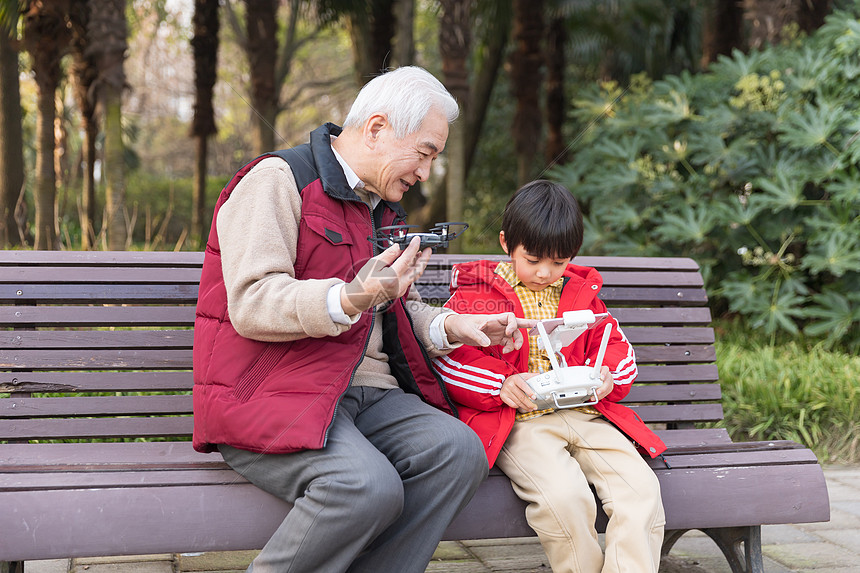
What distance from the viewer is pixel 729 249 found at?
18.7ft

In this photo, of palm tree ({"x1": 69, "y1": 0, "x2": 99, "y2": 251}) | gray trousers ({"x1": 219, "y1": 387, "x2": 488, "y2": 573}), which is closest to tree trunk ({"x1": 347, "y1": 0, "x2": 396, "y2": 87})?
palm tree ({"x1": 69, "y1": 0, "x2": 99, "y2": 251})

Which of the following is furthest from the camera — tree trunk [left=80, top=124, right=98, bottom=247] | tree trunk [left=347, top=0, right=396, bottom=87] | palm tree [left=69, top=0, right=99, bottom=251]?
tree trunk [left=347, top=0, right=396, bottom=87]

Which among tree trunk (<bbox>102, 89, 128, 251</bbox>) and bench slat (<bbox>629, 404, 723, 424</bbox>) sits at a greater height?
tree trunk (<bbox>102, 89, 128, 251</bbox>)

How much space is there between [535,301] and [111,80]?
16.1ft

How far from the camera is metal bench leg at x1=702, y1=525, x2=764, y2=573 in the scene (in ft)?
7.82

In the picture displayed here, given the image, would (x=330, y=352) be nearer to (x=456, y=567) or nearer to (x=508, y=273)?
(x=508, y=273)

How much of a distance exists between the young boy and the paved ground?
0.67 metres

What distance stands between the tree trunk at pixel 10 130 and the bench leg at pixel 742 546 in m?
6.08

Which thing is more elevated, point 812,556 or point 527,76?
point 527,76

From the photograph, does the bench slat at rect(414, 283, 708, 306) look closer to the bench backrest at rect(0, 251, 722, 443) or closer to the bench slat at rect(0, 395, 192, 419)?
the bench backrest at rect(0, 251, 722, 443)

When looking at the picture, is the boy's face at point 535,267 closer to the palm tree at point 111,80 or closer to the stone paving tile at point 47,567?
the stone paving tile at point 47,567

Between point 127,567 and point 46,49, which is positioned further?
point 46,49

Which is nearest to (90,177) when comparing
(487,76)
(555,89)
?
(487,76)

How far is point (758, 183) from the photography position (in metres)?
5.31
